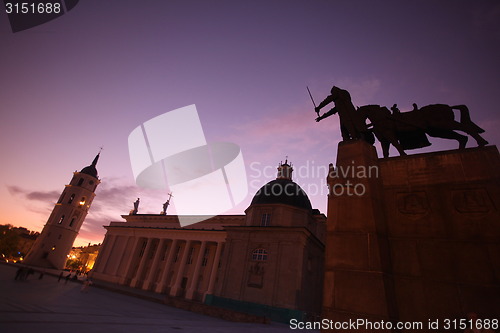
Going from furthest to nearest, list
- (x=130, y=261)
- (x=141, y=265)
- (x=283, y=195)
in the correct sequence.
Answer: (x=130, y=261) → (x=141, y=265) → (x=283, y=195)

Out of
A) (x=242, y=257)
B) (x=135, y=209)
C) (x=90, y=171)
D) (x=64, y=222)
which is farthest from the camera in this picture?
(x=90, y=171)

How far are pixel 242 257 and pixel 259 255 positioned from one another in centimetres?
228

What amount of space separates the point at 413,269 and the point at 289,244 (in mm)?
25279

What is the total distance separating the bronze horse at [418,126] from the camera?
6281 mm

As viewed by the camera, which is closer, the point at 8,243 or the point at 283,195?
the point at 283,195

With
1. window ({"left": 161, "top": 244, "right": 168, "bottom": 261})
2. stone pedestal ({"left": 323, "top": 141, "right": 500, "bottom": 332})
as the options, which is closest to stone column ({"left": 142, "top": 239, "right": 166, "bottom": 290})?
window ({"left": 161, "top": 244, "right": 168, "bottom": 261})

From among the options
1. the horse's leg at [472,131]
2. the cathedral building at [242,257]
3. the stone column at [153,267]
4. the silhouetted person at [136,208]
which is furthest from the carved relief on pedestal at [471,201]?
the silhouetted person at [136,208]

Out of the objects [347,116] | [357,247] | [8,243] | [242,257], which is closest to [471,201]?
[357,247]

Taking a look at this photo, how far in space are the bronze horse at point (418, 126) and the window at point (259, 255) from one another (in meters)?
25.9

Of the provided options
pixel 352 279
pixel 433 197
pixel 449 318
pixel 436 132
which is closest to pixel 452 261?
pixel 449 318

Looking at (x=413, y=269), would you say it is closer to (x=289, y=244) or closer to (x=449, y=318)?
(x=449, y=318)

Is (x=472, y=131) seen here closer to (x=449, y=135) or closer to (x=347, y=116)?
(x=449, y=135)

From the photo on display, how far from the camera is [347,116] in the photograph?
729 cm

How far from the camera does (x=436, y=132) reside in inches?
261
